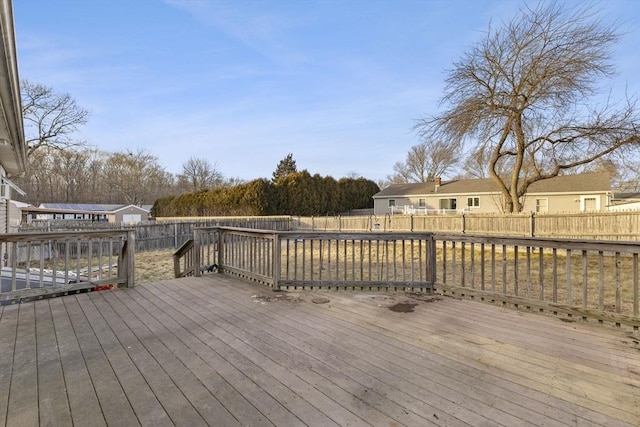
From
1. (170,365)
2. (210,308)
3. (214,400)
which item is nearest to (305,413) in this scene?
(214,400)

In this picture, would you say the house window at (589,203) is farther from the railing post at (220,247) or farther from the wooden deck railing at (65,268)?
the wooden deck railing at (65,268)

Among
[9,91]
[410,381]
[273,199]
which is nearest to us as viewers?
[410,381]

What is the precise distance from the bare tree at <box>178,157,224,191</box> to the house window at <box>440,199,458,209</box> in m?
29.2

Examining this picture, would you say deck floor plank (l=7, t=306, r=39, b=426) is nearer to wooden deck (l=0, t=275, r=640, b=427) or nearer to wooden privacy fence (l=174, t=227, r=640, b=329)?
wooden deck (l=0, t=275, r=640, b=427)

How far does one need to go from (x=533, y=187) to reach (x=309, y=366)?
83.3 feet

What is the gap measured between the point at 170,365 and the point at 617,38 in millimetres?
15449

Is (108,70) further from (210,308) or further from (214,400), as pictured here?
(214,400)

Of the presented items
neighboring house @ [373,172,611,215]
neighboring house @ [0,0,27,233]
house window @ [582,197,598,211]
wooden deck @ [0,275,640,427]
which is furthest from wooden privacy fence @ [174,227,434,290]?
house window @ [582,197,598,211]

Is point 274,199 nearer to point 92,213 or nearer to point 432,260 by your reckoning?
point 92,213

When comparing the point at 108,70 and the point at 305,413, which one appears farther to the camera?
the point at 108,70

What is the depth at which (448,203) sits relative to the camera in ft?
84.6

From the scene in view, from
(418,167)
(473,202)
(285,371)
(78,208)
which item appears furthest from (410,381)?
(78,208)

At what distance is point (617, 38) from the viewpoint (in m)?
10.4

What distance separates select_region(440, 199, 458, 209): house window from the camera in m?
25.4
